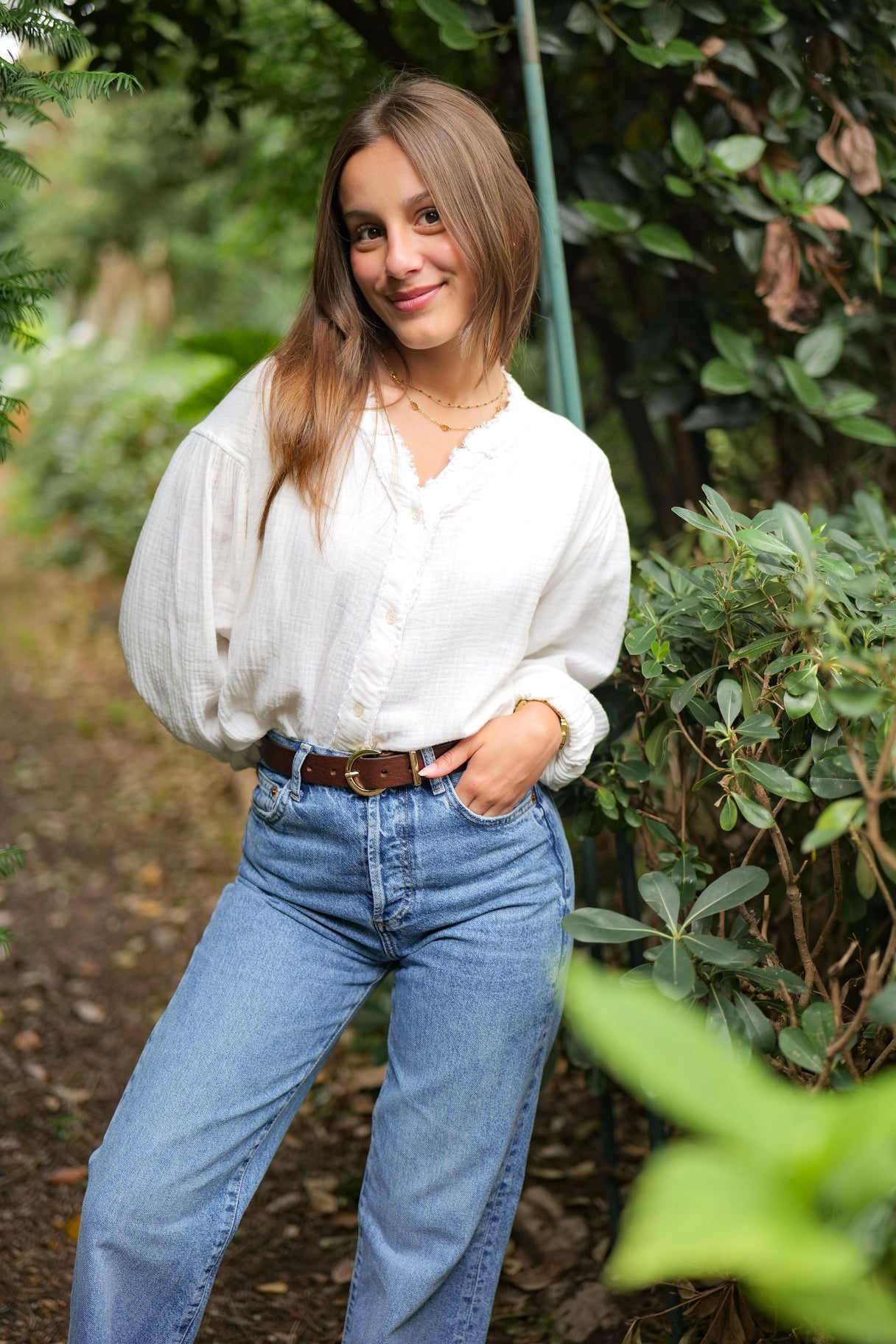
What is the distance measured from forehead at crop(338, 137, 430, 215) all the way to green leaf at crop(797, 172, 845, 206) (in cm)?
102

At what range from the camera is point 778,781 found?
4.94 ft

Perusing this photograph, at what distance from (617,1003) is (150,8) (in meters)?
2.78

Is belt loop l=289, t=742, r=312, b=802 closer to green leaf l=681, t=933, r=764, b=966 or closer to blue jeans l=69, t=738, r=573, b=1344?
blue jeans l=69, t=738, r=573, b=1344

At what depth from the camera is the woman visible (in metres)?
1.58

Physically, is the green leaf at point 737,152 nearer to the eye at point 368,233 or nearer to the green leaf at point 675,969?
the eye at point 368,233

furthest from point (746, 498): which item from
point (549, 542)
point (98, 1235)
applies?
point (98, 1235)

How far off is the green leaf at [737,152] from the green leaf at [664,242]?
0.16m

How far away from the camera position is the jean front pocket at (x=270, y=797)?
5.34 feet

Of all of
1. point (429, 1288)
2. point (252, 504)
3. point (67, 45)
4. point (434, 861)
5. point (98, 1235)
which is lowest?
point (429, 1288)

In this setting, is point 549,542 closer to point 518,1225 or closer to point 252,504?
point 252,504

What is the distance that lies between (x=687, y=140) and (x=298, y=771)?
1464 millimetres

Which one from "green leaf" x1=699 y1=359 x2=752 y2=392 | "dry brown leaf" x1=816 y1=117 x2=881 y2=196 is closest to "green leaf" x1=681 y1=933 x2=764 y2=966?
"green leaf" x1=699 y1=359 x2=752 y2=392

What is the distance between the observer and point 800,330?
245 centimetres

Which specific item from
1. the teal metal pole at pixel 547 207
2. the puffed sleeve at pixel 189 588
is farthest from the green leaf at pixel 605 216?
the puffed sleeve at pixel 189 588
